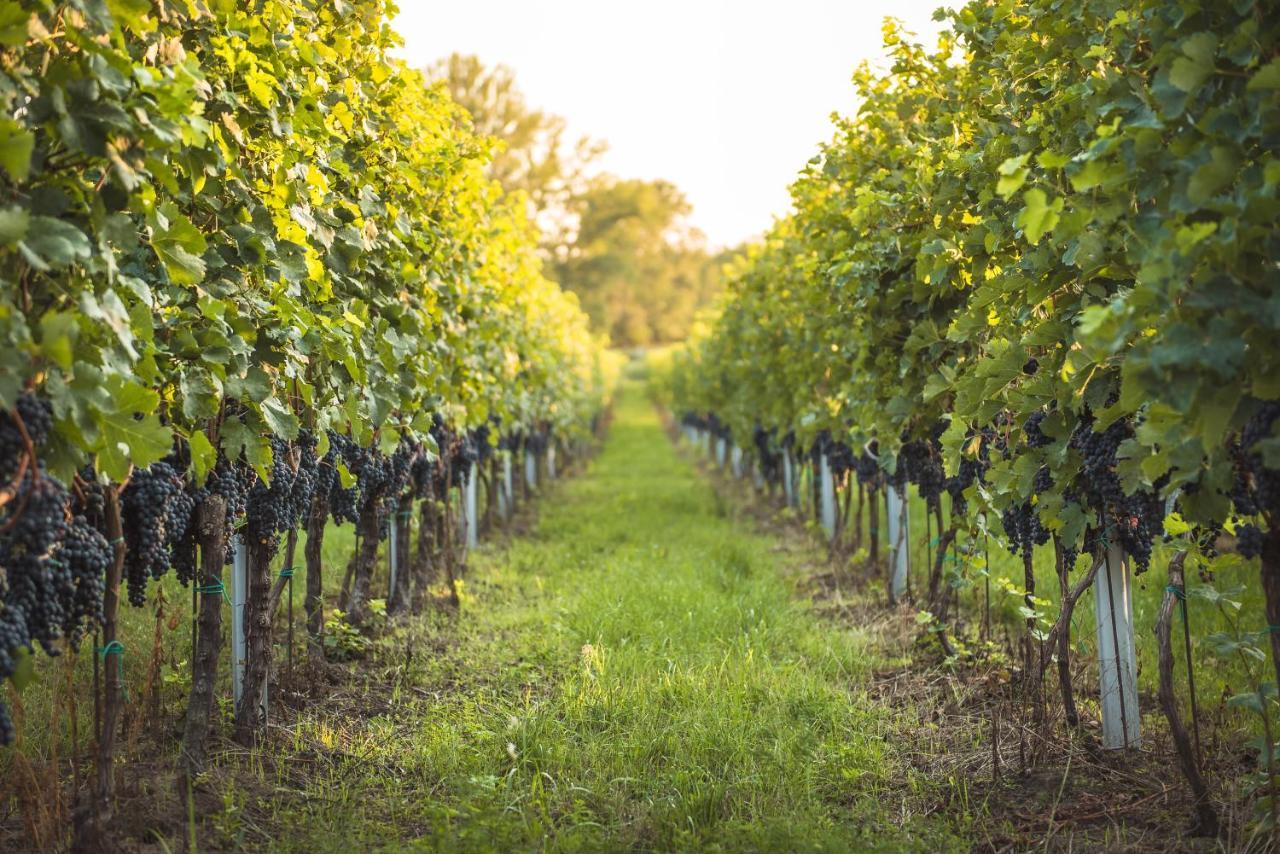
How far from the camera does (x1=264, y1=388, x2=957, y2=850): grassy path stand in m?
3.78

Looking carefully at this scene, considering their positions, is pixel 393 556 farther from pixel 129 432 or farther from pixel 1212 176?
pixel 1212 176

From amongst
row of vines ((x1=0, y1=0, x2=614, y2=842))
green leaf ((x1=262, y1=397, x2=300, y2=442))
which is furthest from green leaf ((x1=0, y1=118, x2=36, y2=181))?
green leaf ((x1=262, y1=397, x2=300, y2=442))

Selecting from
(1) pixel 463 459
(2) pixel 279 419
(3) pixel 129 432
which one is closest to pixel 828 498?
(1) pixel 463 459

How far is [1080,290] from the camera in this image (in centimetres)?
374

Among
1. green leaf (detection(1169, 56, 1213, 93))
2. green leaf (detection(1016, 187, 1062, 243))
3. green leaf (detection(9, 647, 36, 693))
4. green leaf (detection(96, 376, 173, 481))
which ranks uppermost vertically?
green leaf (detection(1169, 56, 1213, 93))

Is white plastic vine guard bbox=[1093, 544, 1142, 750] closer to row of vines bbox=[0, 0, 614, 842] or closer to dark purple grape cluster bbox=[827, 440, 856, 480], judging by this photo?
row of vines bbox=[0, 0, 614, 842]

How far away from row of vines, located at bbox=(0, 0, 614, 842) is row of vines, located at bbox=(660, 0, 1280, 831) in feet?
7.69

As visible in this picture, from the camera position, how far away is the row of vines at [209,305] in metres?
2.54

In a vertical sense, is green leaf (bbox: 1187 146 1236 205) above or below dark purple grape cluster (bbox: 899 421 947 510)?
above

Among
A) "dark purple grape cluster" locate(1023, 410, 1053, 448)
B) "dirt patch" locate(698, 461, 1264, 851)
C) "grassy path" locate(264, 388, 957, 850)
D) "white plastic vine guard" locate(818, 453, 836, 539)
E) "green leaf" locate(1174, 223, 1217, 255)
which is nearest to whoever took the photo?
"green leaf" locate(1174, 223, 1217, 255)

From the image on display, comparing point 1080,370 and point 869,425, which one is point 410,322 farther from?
point 1080,370

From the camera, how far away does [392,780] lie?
4258mm

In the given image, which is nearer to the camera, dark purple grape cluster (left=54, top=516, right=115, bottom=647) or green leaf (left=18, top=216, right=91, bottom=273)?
green leaf (left=18, top=216, right=91, bottom=273)

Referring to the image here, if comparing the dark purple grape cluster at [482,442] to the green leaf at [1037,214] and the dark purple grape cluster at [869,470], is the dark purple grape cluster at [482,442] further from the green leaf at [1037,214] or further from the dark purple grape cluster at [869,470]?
the green leaf at [1037,214]
